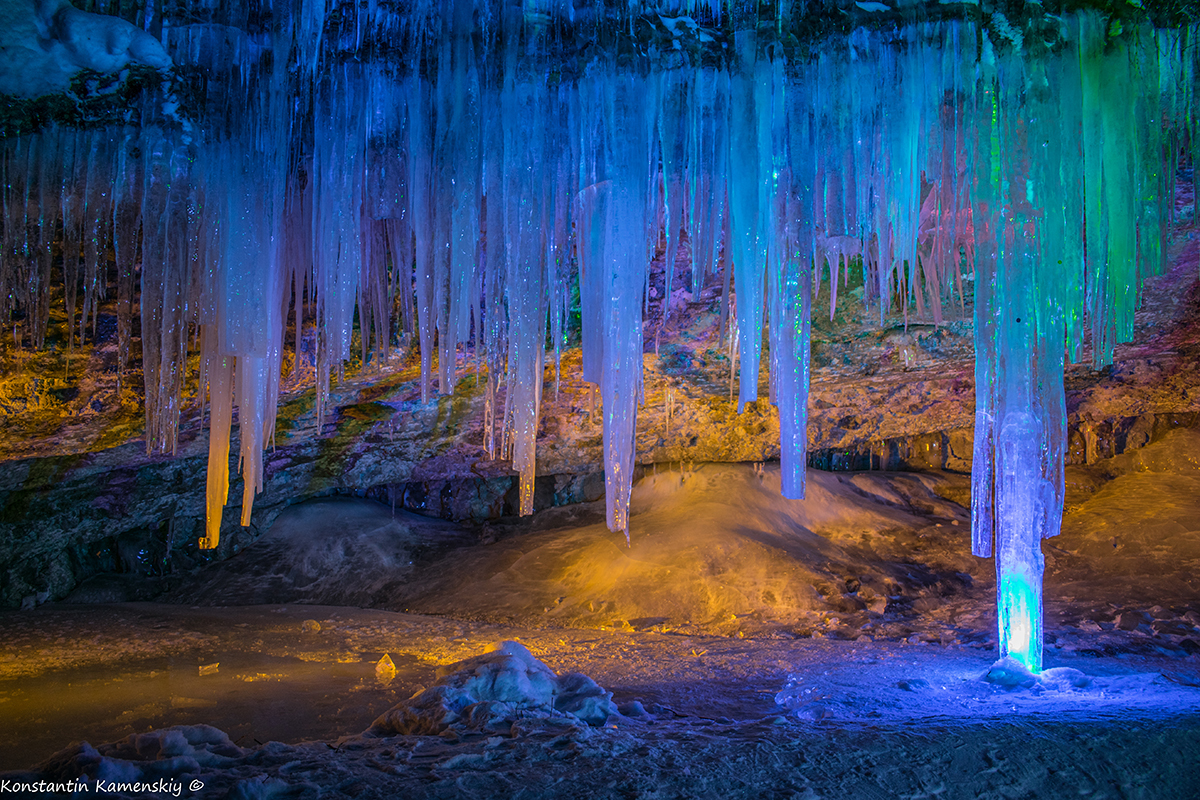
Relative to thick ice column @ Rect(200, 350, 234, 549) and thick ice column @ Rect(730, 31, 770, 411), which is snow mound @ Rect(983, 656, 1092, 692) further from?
thick ice column @ Rect(200, 350, 234, 549)

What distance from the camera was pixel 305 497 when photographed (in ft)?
36.6

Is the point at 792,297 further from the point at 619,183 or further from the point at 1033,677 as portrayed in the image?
the point at 1033,677

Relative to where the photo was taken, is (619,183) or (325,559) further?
(325,559)

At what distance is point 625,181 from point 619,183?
0.11 ft

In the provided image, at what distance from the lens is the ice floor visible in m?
2.78

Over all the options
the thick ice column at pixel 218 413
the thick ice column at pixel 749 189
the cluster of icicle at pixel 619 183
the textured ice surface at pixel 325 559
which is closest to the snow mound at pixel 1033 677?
the cluster of icicle at pixel 619 183

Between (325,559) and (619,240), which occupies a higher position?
(619,240)

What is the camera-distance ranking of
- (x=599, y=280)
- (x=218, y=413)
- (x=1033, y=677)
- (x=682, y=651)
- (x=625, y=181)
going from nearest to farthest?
(x=625, y=181) < (x=599, y=280) < (x=1033, y=677) < (x=218, y=413) < (x=682, y=651)

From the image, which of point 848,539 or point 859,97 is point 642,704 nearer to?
point 859,97

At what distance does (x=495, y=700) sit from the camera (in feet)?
12.3

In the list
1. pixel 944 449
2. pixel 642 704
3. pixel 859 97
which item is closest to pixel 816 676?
pixel 642 704

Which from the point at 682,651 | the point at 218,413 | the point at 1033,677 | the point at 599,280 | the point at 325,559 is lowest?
the point at 325,559

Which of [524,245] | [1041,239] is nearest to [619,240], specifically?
[524,245]

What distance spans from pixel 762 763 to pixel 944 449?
9.77 m
